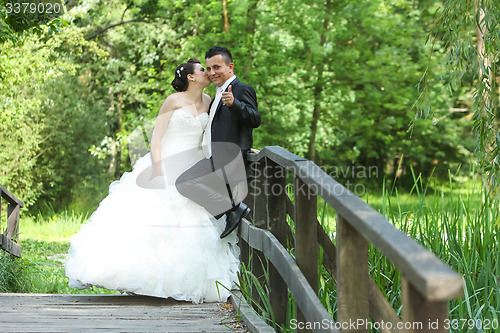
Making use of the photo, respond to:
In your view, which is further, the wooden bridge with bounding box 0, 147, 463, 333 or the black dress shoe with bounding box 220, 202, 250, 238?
the black dress shoe with bounding box 220, 202, 250, 238

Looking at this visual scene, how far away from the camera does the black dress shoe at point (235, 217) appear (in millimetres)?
4520

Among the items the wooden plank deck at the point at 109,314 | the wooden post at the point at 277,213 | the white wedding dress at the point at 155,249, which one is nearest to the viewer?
the wooden post at the point at 277,213

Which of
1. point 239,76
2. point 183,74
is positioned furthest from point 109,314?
point 239,76

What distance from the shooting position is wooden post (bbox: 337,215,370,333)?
6.65 feet

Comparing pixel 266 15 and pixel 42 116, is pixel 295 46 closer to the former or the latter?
pixel 266 15

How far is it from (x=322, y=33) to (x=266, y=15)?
1629mm

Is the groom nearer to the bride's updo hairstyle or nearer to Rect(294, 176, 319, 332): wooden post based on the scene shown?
the bride's updo hairstyle

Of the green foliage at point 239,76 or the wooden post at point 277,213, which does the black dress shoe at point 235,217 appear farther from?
the green foliage at point 239,76

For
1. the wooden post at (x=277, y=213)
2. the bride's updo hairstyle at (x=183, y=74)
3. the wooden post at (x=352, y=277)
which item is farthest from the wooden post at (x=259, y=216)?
the wooden post at (x=352, y=277)

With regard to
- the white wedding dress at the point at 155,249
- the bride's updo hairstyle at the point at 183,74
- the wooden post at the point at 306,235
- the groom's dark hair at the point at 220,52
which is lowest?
the white wedding dress at the point at 155,249

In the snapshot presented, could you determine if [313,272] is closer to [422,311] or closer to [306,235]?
[306,235]

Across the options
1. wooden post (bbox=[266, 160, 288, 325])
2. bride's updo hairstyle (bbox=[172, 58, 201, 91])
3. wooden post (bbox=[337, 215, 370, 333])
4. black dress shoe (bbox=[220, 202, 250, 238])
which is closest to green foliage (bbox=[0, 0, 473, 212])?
bride's updo hairstyle (bbox=[172, 58, 201, 91])

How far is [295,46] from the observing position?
17.0 meters

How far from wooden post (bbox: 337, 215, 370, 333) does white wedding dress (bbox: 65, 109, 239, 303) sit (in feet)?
7.92
